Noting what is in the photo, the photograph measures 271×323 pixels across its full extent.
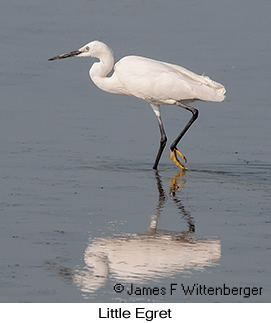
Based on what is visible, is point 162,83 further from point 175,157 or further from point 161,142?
point 175,157

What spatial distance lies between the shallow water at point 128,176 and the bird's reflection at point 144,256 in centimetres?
2

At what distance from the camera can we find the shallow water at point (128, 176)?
7984 millimetres

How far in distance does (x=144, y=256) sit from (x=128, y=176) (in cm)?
314

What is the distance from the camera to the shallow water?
7.98 meters

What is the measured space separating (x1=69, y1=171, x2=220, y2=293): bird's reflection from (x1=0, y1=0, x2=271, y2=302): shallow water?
17 millimetres

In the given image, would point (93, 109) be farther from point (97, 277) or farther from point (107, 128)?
point (97, 277)

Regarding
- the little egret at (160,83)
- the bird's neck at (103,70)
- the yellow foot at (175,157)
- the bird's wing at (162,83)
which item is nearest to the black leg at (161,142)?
the little egret at (160,83)

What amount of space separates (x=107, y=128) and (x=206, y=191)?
299 centimetres

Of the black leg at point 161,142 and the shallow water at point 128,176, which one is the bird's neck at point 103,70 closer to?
the shallow water at point 128,176

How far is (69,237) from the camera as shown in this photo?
29.5ft

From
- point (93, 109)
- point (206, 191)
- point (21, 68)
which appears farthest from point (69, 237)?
point (21, 68)

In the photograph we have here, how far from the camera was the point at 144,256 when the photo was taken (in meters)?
8.49

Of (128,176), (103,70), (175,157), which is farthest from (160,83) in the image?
(128,176)

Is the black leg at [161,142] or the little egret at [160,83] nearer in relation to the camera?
the black leg at [161,142]
